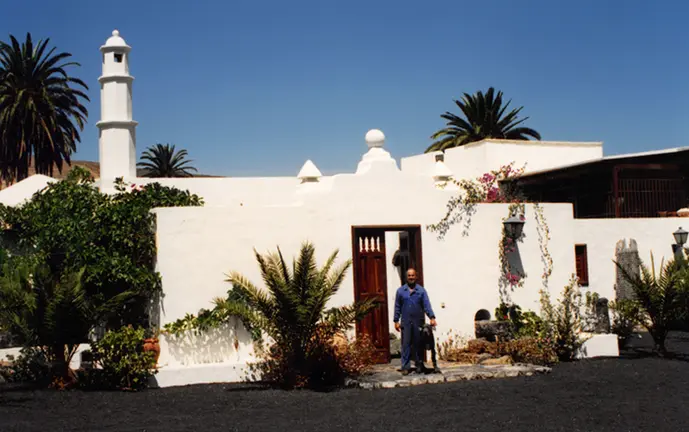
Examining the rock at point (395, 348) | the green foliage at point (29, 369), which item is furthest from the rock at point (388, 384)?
the green foliage at point (29, 369)

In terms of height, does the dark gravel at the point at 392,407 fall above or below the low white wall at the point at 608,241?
below

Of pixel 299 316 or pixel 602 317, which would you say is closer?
pixel 299 316

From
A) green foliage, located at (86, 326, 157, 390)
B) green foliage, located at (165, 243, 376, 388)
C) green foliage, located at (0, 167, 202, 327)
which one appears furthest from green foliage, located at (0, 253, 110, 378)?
green foliage, located at (165, 243, 376, 388)

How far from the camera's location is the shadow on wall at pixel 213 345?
1155 cm

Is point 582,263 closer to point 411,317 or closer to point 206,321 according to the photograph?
point 411,317

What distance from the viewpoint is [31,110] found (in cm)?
2784

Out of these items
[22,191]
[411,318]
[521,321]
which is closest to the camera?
[411,318]

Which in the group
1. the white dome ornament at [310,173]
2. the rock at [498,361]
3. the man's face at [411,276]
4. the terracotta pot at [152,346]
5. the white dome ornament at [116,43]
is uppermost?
the white dome ornament at [116,43]

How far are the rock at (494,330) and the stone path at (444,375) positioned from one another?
38.3 inches

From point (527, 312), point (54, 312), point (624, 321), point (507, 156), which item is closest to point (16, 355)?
point (54, 312)

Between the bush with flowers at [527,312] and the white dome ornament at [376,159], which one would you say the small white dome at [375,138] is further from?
the bush with flowers at [527,312]

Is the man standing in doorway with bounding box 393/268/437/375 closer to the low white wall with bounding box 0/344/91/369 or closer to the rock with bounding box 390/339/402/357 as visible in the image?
the rock with bounding box 390/339/402/357

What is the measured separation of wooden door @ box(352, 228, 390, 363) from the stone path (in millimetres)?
Result: 683

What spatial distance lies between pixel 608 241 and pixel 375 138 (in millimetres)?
6628
